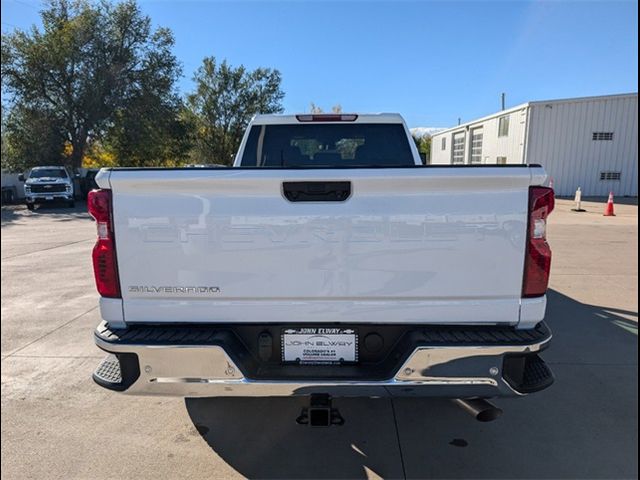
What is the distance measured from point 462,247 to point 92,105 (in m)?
28.9

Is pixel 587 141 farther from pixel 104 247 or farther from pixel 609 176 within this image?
pixel 104 247

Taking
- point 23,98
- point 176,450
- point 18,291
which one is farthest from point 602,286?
point 23,98

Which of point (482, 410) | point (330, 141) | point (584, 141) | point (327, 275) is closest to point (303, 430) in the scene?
point (482, 410)

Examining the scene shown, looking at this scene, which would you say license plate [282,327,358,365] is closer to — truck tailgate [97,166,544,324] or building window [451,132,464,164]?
truck tailgate [97,166,544,324]

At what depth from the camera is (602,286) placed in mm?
6551

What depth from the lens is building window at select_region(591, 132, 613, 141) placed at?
81.0 ft

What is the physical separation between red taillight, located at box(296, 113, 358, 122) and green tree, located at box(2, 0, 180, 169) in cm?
2482

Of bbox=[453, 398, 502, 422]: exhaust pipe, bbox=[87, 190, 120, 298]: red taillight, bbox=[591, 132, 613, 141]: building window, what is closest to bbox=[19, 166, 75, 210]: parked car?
bbox=[87, 190, 120, 298]: red taillight

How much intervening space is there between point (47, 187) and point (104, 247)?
69.7ft

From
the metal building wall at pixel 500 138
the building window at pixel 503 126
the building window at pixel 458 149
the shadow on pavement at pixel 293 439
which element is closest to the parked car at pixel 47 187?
the metal building wall at pixel 500 138

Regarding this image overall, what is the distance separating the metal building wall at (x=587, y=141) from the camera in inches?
960

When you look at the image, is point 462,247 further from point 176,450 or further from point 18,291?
point 18,291

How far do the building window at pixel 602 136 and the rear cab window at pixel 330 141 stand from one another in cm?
2511

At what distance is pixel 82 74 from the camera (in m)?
26.2
